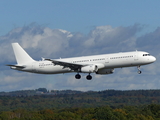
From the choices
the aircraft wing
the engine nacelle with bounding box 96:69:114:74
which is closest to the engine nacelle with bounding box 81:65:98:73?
the aircraft wing

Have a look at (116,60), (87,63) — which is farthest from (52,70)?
(116,60)

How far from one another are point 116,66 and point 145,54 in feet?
23.6

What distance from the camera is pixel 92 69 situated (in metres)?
95.4

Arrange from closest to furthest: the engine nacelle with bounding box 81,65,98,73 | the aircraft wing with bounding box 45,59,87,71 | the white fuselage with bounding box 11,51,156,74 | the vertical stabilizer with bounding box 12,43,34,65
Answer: the white fuselage with bounding box 11,51,156,74
the engine nacelle with bounding box 81,65,98,73
the aircraft wing with bounding box 45,59,87,71
the vertical stabilizer with bounding box 12,43,34,65

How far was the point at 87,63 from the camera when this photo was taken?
3836 inches

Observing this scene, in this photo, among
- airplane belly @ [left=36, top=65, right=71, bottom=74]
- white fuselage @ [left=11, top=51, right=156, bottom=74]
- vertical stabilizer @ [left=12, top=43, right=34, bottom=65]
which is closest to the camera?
white fuselage @ [left=11, top=51, right=156, bottom=74]

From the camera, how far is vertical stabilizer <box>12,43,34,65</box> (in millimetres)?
109787

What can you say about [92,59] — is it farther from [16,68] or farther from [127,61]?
[16,68]

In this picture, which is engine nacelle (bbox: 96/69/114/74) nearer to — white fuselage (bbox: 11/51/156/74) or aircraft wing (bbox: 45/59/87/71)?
aircraft wing (bbox: 45/59/87/71)

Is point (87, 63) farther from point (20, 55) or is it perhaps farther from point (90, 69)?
point (20, 55)

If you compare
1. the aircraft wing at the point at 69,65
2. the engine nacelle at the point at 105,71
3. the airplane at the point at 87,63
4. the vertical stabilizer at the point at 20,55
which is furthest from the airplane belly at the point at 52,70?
the engine nacelle at the point at 105,71

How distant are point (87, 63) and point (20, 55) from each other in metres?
23.3

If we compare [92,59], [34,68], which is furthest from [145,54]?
A: [34,68]

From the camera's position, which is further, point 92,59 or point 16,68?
point 16,68
